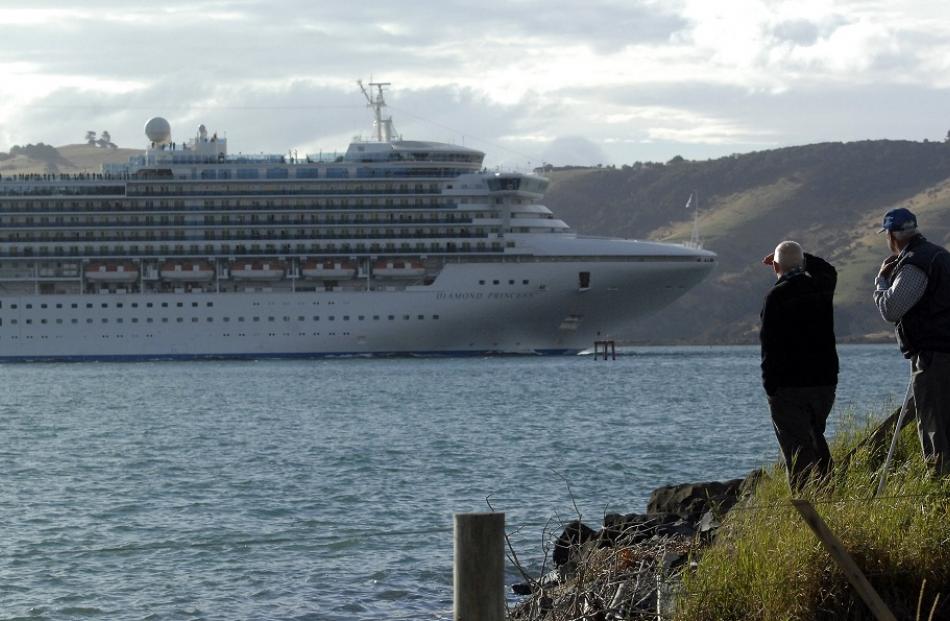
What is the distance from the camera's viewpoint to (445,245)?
2719 inches

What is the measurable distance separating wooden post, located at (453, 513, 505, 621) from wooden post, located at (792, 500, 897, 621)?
4.28ft

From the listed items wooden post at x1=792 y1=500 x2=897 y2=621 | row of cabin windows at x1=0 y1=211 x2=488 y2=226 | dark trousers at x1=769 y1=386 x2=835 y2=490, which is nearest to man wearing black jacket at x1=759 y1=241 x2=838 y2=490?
dark trousers at x1=769 y1=386 x2=835 y2=490

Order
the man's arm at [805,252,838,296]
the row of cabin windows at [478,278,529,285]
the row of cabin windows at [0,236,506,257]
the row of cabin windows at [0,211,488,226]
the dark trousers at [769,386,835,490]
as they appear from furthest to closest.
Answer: the row of cabin windows at [0,211,488,226], the row of cabin windows at [0,236,506,257], the row of cabin windows at [478,278,529,285], the man's arm at [805,252,838,296], the dark trousers at [769,386,835,490]

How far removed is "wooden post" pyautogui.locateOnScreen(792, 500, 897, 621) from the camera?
688 cm

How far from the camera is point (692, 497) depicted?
13.2 meters

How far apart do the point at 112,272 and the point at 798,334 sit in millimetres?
62969

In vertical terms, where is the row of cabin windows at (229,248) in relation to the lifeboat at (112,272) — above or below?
above

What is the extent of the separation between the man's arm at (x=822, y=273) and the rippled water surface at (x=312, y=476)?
2.40 meters

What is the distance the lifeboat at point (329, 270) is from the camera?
226 ft

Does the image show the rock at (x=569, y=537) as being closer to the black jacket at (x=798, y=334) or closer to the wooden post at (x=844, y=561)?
the black jacket at (x=798, y=334)

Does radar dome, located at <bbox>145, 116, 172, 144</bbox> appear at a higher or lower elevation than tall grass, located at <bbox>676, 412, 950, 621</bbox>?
higher

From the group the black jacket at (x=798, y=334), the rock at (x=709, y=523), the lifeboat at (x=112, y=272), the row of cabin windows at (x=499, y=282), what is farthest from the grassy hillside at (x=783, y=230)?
the black jacket at (x=798, y=334)

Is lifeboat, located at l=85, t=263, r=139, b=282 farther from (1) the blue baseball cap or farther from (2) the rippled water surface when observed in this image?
(1) the blue baseball cap

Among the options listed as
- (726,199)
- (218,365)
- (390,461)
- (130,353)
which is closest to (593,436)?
(390,461)
